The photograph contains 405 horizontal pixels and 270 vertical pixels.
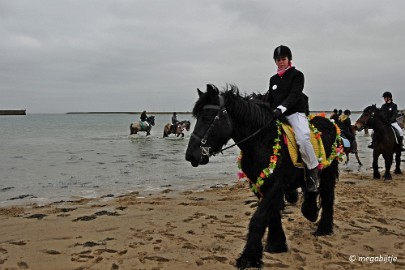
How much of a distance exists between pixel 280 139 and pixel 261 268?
5.41ft

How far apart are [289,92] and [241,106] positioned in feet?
3.51

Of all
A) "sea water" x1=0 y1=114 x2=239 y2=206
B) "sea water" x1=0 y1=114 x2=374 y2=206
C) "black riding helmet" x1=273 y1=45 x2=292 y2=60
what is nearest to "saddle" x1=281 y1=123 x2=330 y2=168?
"black riding helmet" x1=273 y1=45 x2=292 y2=60

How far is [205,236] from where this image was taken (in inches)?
228

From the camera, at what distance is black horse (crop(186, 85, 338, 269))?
4.31 meters

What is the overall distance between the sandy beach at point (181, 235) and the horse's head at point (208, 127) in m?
1.50

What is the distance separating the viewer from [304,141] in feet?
16.4

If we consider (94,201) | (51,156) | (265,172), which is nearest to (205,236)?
(265,172)

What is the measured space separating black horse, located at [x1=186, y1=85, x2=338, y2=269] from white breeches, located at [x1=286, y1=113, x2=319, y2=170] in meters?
0.22

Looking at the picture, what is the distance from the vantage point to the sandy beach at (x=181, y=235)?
15.7 feet

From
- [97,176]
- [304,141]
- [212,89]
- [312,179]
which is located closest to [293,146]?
[304,141]

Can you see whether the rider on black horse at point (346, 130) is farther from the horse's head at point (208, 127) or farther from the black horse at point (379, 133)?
the horse's head at point (208, 127)

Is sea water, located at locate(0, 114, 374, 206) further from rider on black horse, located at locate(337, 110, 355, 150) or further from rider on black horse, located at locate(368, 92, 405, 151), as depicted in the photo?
rider on black horse, located at locate(368, 92, 405, 151)

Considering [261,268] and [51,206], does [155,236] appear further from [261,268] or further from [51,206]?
[51,206]

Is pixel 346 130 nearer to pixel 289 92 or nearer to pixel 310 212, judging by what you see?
→ pixel 310 212
